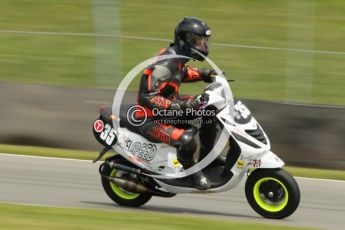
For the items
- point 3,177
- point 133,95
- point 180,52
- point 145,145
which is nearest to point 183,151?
point 145,145

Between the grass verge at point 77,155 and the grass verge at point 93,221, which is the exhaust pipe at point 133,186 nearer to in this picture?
the grass verge at point 93,221

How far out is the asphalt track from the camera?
845cm

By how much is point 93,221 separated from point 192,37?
7.15 feet

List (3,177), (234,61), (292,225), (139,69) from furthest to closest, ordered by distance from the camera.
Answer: (139,69) → (234,61) → (3,177) → (292,225)

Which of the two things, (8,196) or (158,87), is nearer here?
(158,87)

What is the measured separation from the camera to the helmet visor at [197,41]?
8133 millimetres

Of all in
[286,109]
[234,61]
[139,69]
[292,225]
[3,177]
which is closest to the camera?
[292,225]

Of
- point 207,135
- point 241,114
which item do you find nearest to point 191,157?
point 207,135

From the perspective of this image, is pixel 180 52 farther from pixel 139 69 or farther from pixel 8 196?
pixel 139 69

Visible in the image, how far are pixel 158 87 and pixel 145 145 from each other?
2.21 ft

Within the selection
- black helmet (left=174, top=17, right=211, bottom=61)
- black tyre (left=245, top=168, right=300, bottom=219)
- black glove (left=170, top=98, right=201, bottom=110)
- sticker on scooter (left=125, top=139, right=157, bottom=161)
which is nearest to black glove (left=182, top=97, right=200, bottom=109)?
black glove (left=170, top=98, right=201, bottom=110)

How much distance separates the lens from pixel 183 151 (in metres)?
8.20

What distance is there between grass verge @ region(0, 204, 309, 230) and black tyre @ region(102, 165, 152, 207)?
100cm

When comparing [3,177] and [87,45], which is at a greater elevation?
[87,45]
